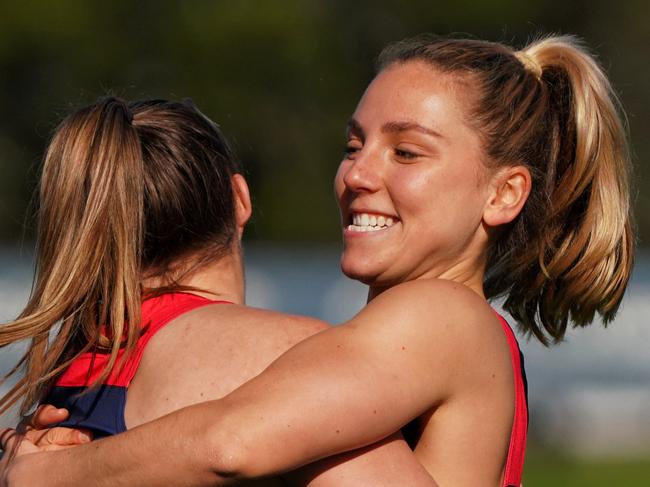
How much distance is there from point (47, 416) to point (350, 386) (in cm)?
74

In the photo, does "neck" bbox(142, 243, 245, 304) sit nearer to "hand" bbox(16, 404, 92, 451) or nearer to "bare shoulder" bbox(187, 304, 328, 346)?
"bare shoulder" bbox(187, 304, 328, 346)

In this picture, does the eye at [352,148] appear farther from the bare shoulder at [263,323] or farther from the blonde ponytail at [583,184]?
the bare shoulder at [263,323]

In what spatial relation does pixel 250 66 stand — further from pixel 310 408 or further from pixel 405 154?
pixel 310 408

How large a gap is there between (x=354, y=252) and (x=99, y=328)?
66 centimetres

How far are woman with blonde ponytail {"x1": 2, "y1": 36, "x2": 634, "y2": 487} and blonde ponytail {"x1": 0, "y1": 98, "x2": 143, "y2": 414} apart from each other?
9.7 inches

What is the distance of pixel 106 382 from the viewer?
2.68m

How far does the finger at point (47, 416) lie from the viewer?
276 centimetres

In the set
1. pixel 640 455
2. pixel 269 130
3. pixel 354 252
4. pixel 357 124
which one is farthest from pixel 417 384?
pixel 269 130

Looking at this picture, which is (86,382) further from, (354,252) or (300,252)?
(300,252)

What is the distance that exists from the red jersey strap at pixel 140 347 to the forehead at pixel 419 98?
0.62 metres

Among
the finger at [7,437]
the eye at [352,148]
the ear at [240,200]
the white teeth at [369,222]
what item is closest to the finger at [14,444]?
the finger at [7,437]

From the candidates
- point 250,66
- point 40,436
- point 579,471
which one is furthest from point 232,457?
point 250,66

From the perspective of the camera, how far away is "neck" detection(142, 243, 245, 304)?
2830 mm

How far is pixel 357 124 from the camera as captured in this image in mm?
3113
